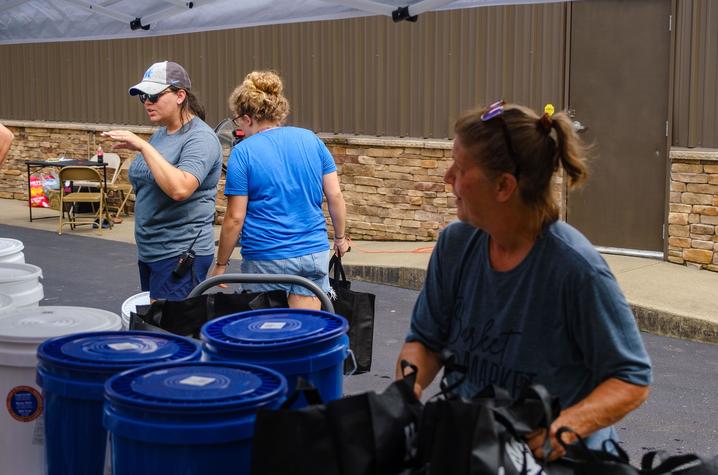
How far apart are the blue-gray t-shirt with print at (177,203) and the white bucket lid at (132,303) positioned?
592 mm

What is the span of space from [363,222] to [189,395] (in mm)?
10806

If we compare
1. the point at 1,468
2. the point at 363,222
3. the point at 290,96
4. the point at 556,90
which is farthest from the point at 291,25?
the point at 1,468

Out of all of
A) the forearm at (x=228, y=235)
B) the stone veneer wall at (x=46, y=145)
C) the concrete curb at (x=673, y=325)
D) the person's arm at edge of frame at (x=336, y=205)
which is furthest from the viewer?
the stone veneer wall at (x=46, y=145)

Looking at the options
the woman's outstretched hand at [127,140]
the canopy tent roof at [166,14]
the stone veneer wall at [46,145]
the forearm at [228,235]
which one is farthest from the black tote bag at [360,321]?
the stone veneer wall at [46,145]

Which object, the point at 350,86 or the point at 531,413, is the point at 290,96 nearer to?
the point at 350,86

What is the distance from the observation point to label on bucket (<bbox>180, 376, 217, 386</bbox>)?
2447 mm

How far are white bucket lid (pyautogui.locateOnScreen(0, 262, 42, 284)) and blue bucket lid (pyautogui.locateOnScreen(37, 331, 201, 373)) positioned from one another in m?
1.18

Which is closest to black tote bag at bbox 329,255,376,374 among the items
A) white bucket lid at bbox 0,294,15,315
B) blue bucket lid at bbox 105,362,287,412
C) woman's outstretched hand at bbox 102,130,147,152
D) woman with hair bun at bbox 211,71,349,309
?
woman with hair bun at bbox 211,71,349,309

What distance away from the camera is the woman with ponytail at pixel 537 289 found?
2.63 m

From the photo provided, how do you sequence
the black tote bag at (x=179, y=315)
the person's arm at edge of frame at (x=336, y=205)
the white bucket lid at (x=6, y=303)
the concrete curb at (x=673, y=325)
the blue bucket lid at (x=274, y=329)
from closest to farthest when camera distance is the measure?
the blue bucket lid at (x=274, y=329)
the white bucket lid at (x=6, y=303)
the black tote bag at (x=179, y=315)
the person's arm at edge of frame at (x=336, y=205)
the concrete curb at (x=673, y=325)

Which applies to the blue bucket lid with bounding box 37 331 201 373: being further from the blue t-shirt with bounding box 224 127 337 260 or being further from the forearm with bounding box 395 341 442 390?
the blue t-shirt with bounding box 224 127 337 260

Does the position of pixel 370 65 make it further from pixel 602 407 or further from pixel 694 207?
pixel 602 407

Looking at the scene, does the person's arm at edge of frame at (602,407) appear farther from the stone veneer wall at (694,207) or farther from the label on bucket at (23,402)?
the stone veneer wall at (694,207)

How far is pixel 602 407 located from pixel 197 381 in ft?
3.14
